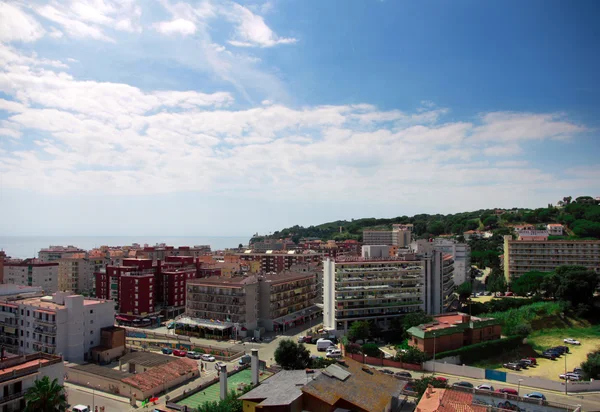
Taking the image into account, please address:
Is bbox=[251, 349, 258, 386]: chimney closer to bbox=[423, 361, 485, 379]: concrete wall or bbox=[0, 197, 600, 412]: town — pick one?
bbox=[0, 197, 600, 412]: town

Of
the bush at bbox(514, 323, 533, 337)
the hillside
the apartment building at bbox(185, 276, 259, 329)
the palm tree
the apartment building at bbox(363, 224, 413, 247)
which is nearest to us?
the palm tree

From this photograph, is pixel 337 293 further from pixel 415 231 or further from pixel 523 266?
pixel 415 231

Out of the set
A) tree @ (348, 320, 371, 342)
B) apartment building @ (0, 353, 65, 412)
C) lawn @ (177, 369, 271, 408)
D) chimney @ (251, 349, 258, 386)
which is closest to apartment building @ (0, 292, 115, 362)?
apartment building @ (0, 353, 65, 412)

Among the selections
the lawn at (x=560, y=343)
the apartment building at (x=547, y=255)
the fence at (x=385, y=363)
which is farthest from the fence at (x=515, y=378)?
the apartment building at (x=547, y=255)

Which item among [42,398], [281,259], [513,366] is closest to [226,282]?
[42,398]

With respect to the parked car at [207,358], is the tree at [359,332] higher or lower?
higher

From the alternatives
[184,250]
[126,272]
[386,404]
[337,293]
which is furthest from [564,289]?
[184,250]

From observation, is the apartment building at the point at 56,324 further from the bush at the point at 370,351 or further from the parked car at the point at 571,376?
the parked car at the point at 571,376
